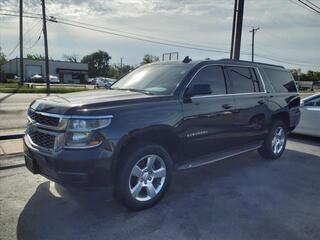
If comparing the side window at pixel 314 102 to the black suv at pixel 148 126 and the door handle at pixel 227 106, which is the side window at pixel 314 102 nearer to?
the black suv at pixel 148 126

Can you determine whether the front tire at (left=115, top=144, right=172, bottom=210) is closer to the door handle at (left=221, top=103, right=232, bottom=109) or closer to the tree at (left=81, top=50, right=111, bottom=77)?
the door handle at (left=221, top=103, right=232, bottom=109)

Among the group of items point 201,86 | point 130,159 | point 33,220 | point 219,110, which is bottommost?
point 33,220

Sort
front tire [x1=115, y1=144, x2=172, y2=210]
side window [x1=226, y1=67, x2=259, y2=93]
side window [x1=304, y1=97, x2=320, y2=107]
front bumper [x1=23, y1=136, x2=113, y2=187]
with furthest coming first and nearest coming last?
side window [x1=304, y1=97, x2=320, y2=107]
side window [x1=226, y1=67, x2=259, y2=93]
front tire [x1=115, y1=144, x2=172, y2=210]
front bumper [x1=23, y1=136, x2=113, y2=187]

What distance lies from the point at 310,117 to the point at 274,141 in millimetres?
2524

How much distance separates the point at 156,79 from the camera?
4.91 meters

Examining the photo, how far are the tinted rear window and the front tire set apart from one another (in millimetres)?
3410

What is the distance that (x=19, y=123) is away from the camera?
1003cm

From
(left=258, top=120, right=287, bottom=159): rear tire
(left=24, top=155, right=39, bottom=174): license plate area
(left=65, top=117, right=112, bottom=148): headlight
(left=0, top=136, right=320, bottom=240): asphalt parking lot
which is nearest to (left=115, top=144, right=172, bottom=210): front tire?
(left=0, top=136, right=320, bottom=240): asphalt parking lot

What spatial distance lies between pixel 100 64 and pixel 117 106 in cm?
10090

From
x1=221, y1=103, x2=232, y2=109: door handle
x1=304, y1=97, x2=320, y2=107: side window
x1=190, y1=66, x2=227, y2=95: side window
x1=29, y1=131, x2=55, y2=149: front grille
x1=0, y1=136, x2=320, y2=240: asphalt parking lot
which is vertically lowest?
x1=0, y1=136, x2=320, y2=240: asphalt parking lot

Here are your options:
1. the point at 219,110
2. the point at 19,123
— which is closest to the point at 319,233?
the point at 219,110

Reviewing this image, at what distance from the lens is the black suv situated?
11.6 ft

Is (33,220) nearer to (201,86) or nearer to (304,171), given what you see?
(201,86)

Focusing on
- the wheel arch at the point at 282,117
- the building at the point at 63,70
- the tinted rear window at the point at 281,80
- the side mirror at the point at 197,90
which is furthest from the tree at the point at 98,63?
the side mirror at the point at 197,90
